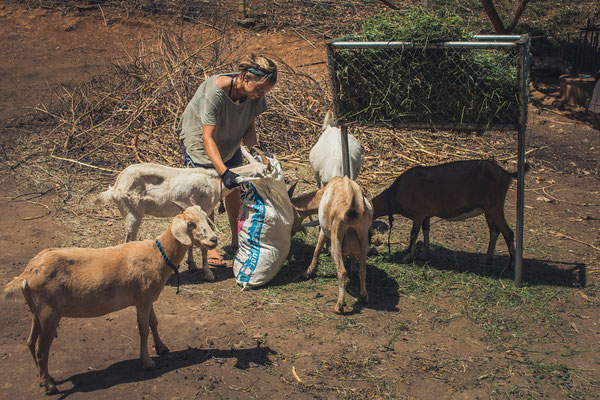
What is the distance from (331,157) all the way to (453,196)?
1519 millimetres

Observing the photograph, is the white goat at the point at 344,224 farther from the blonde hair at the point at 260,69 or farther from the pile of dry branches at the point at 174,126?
the pile of dry branches at the point at 174,126

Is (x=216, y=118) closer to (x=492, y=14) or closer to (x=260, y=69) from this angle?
(x=260, y=69)

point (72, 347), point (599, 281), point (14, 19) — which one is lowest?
point (599, 281)

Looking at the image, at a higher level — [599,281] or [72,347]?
[72,347]

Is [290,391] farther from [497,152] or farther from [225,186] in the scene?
[497,152]

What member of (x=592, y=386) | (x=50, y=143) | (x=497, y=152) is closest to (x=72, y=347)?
(x=592, y=386)

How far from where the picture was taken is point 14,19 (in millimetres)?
15383

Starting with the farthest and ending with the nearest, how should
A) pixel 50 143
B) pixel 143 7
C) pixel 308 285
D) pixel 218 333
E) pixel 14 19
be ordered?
pixel 143 7 < pixel 14 19 < pixel 50 143 < pixel 308 285 < pixel 218 333

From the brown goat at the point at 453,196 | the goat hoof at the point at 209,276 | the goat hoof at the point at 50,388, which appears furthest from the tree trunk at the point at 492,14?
the goat hoof at the point at 50,388

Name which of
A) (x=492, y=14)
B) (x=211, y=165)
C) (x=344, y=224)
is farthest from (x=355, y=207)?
(x=492, y=14)

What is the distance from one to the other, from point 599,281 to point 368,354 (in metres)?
2.89

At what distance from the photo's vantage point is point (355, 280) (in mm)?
6016

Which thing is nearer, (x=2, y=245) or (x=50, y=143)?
(x=2, y=245)

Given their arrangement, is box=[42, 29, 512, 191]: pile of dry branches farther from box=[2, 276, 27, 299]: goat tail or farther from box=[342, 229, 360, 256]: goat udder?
box=[2, 276, 27, 299]: goat tail
